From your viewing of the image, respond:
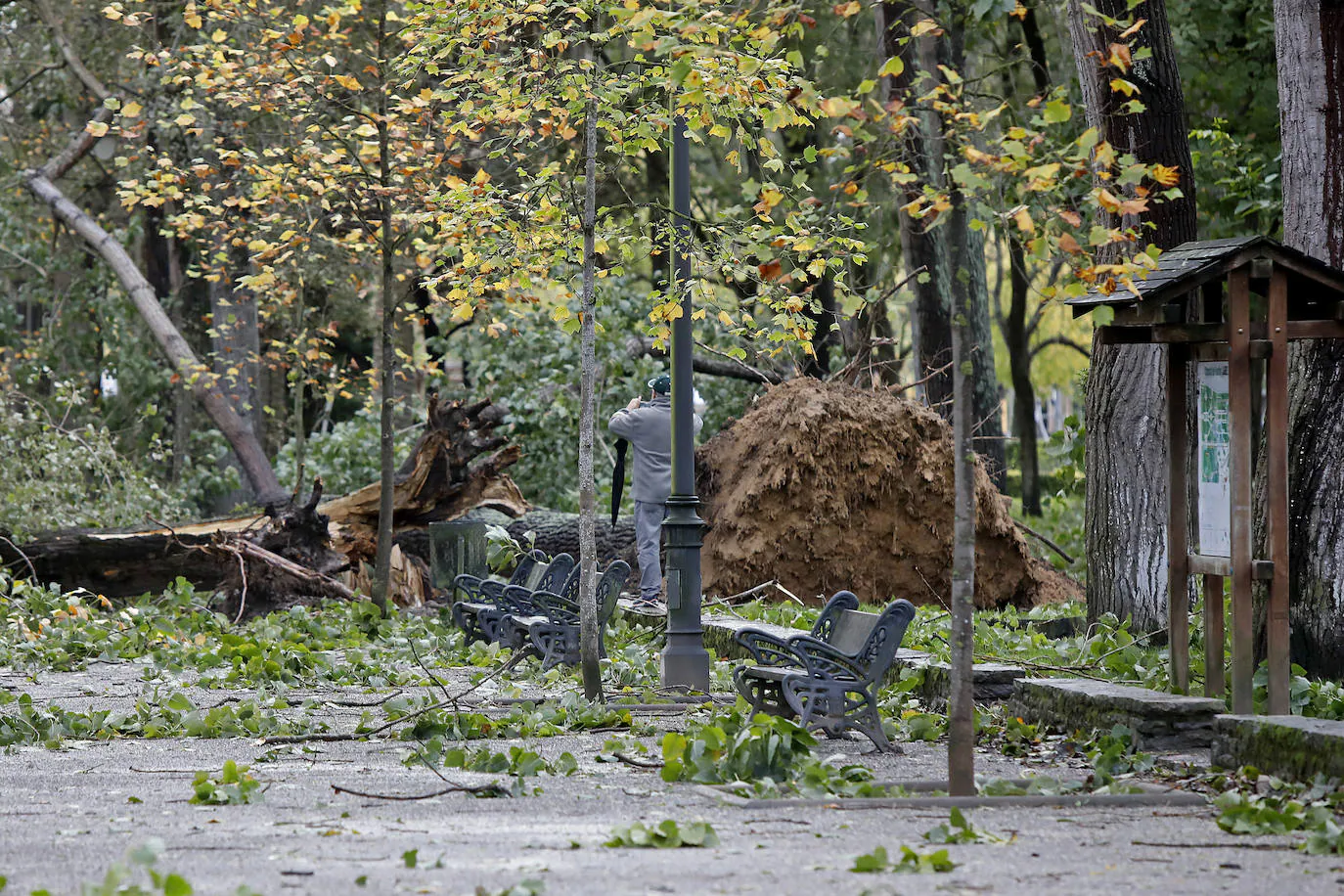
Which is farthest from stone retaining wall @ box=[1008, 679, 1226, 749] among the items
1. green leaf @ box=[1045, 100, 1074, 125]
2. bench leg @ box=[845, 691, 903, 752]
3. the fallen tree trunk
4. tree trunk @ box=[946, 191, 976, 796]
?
the fallen tree trunk

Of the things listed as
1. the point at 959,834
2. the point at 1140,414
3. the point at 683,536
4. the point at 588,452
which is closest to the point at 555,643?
the point at 683,536

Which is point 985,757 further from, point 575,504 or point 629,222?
point 575,504

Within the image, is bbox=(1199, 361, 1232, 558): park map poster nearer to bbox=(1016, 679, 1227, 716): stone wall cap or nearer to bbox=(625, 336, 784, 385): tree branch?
bbox=(1016, 679, 1227, 716): stone wall cap

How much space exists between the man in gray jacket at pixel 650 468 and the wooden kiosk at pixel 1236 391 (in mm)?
6930

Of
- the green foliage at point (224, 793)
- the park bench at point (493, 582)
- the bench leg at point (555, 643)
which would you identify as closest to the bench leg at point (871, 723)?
the green foliage at point (224, 793)

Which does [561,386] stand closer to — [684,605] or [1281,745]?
[684,605]

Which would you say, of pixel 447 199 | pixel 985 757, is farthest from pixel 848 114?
pixel 447 199

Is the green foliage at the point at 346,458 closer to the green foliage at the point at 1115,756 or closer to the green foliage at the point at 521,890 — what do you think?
the green foliage at the point at 1115,756

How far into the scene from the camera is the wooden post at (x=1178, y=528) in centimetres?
803

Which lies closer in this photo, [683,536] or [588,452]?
[588,452]

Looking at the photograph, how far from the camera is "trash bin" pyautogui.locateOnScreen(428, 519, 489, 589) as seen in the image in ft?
53.6

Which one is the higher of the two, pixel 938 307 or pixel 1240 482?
pixel 938 307

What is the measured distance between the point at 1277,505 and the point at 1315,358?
1756 mm

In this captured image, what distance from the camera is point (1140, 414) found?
11180mm
